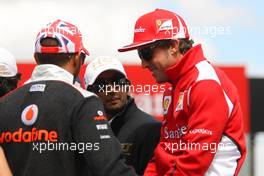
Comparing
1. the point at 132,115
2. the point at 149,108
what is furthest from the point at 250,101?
the point at 132,115

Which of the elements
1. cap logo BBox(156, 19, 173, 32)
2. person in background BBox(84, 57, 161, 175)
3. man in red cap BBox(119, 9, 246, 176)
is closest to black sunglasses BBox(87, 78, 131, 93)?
person in background BBox(84, 57, 161, 175)

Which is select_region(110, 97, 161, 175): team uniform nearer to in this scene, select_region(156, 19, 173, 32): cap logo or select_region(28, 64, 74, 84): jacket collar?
select_region(156, 19, 173, 32): cap logo

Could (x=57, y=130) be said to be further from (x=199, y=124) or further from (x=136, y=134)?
(x=136, y=134)

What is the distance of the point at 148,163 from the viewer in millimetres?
4285

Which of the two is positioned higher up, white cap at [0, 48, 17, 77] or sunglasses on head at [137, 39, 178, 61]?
sunglasses on head at [137, 39, 178, 61]

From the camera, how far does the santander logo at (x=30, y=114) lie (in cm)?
354

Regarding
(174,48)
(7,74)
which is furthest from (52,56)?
(7,74)

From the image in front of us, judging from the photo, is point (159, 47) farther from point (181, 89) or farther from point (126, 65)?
point (126, 65)

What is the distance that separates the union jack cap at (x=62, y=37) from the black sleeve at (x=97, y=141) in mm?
336

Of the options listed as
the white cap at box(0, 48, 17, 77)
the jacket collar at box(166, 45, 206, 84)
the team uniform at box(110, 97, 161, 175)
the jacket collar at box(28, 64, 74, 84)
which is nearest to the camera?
the jacket collar at box(28, 64, 74, 84)

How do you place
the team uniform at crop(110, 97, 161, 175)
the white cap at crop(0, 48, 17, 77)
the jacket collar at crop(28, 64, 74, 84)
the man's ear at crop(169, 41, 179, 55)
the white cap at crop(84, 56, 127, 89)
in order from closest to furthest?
the jacket collar at crop(28, 64, 74, 84) → the man's ear at crop(169, 41, 179, 55) → the team uniform at crop(110, 97, 161, 175) → the white cap at crop(0, 48, 17, 77) → the white cap at crop(84, 56, 127, 89)

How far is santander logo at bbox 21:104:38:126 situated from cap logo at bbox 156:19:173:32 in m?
0.94

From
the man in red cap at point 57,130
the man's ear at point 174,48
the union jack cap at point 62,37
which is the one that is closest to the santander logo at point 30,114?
the man in red cap at point 57,130

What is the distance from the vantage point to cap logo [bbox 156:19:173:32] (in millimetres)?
4027
